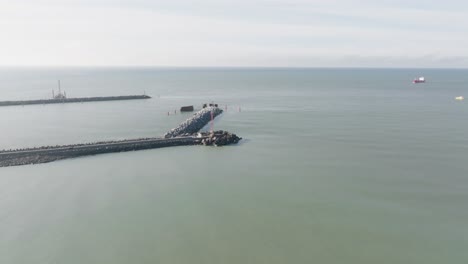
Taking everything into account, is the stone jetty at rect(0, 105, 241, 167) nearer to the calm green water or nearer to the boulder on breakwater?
the boulder on breakwater

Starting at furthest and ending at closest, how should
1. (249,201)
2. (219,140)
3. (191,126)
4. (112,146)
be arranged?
(191,126) → (219,140) → (112,146) → (249,201)

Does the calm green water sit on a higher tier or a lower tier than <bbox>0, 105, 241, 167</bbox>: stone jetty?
lower

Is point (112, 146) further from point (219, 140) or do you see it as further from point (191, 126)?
point (191, 126)

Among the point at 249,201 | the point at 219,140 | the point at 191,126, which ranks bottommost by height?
the point at 249,201

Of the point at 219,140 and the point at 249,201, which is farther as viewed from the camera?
the point at 219,140

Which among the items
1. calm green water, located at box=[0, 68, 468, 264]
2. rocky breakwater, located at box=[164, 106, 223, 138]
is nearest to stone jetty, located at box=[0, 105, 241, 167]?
rocky breakwater, located at box=[164, 106, 223, 138]

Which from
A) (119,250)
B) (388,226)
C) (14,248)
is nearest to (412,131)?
(388,226)

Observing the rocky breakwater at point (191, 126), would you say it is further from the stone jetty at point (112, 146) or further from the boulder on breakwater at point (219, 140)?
the boulder on breakwater at point (219, 140)

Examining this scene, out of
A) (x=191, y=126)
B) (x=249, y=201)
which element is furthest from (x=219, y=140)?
(x=249, y=201)

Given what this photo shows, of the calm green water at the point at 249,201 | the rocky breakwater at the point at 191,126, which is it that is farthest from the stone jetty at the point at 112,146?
the calm green water at the point at 249,201

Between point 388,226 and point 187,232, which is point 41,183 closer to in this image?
point 187,232
